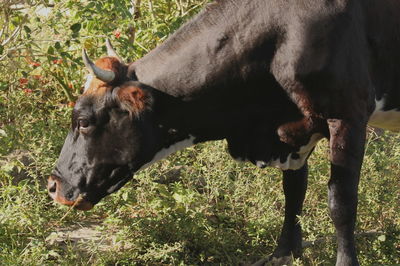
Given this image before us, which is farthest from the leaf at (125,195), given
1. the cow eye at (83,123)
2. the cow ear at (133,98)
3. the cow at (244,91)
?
the cow ear at (133,98)

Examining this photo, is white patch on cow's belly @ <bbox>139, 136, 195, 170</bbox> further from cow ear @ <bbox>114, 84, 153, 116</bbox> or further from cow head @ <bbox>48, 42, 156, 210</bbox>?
cow ear @ <bbox>114, 84, 153, 116</bbox>

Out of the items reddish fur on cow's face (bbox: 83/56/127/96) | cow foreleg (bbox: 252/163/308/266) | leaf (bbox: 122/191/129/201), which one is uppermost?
reddish fur on cow's face (bbox: 83/56/127/96)

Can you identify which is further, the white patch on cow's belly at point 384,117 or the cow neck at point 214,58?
the white patch on cow's belly at point 384,117

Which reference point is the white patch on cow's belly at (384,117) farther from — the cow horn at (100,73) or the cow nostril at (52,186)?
the cow nostril at (52,186)

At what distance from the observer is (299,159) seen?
564 centimetres

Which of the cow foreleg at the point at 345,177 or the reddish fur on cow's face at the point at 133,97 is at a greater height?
the reddish fur on cow's face at the point at 133,97

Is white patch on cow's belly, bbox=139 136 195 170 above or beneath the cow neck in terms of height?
beneath

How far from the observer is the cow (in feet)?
16.4

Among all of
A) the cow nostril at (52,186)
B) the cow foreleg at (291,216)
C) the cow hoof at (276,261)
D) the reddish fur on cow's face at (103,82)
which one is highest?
the reddish fur on cow's face at (103,82)

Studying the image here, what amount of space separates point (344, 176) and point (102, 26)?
11.3 feet

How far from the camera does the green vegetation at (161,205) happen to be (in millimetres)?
5684

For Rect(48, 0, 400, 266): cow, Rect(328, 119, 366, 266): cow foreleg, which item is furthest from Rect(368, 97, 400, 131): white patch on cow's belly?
Rect(328, 119, 366, 266): cow foreleg

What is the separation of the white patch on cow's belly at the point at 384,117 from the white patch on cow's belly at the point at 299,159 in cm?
48

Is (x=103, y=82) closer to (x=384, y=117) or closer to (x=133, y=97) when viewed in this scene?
(x=133, y=97)
